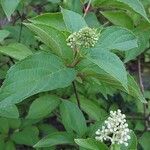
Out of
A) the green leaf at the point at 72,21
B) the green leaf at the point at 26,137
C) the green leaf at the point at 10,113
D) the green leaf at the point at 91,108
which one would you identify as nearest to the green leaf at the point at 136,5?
the green leaf at the point at 72,21

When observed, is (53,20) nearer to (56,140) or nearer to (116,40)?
(116,40)

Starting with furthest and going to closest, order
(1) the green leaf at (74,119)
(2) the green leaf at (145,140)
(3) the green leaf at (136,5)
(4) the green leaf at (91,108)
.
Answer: (2) the green leaf at (145,140), (4) the green leaf at (91,108), (1) the green leaf at (74,119), (3) the green leaf at (136,5)

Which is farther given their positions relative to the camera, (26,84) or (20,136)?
(20,136)

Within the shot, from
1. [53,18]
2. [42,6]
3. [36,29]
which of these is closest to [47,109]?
[53,18]

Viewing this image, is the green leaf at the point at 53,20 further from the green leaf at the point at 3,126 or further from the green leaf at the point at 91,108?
the green leaf at the point at 3,126

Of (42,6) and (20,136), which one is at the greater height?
(42,6)

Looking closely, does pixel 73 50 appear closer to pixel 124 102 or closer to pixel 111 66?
pixel 111 66

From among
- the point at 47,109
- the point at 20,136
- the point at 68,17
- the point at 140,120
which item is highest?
the point at 68,17
